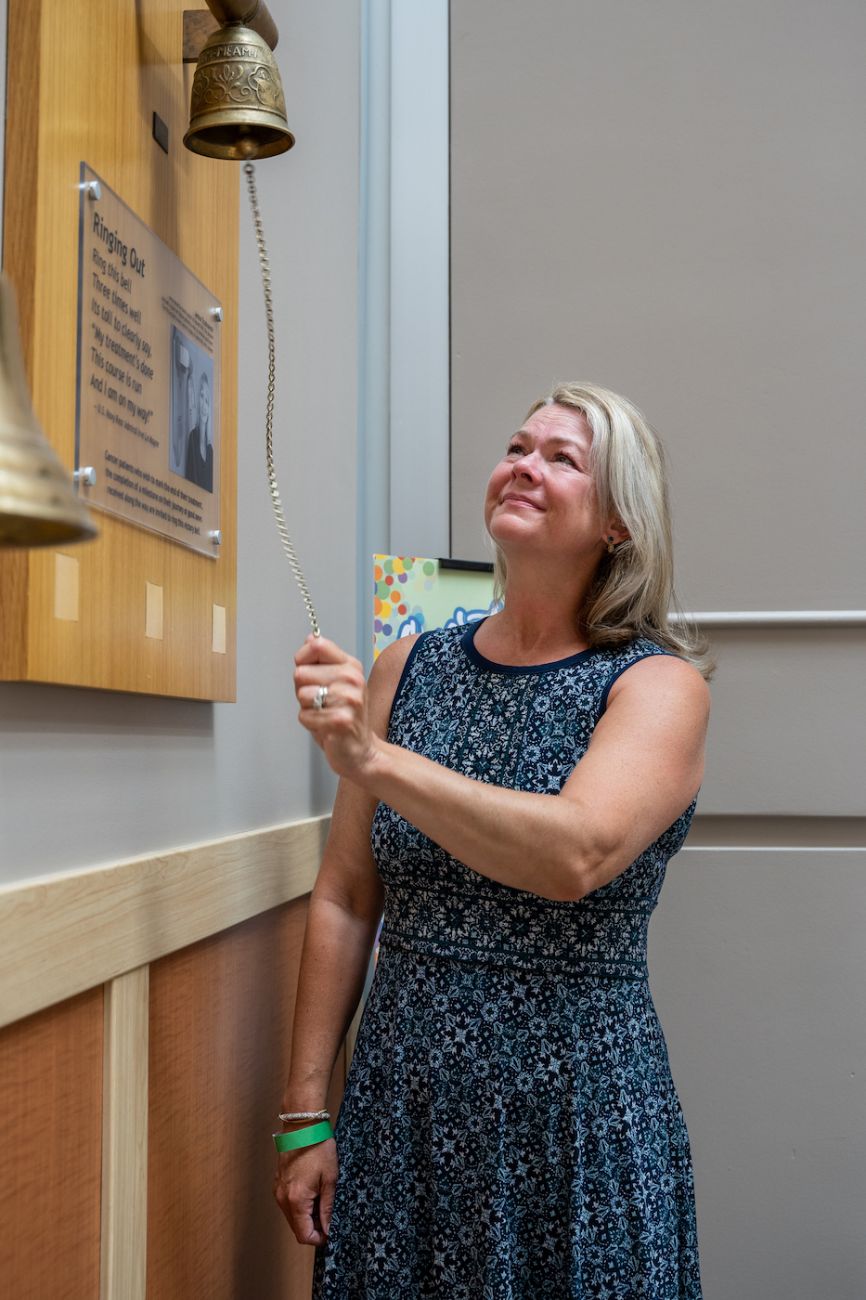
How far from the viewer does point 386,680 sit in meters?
1.63

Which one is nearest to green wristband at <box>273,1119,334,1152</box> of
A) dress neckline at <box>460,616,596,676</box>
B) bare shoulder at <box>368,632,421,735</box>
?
bare shoulder at <box>368,632,421,735</box>

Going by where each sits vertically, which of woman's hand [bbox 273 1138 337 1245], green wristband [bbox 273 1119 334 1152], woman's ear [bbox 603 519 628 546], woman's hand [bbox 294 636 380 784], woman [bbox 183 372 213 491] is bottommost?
woman's hand [bbox 273 1138 337 1245]

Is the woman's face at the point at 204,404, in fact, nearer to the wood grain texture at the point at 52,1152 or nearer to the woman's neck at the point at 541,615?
the woman's neck at the point at 541,615

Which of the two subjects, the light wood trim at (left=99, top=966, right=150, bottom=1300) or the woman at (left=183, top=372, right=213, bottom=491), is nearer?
the light wood trim at (left=99, top=966, right=150, bottom=1300)

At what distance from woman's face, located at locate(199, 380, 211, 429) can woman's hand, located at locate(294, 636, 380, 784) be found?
0.40 metres

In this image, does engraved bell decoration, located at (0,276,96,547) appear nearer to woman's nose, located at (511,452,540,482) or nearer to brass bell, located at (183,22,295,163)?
brass bell, located at (183,22,295,163)

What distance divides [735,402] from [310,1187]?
1.58 metres

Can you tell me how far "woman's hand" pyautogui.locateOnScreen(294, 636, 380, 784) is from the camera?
104cm

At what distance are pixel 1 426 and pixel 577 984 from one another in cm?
103

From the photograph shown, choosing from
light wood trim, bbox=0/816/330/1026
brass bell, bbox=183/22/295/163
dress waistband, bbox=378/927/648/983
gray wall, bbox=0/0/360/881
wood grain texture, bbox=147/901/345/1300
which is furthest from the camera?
dress waistband, bbox=378/927/648/983

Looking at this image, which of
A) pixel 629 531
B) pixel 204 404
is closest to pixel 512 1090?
pixel 629 531

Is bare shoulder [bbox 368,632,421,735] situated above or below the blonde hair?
Answer: below

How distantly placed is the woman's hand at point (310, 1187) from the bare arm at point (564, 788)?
432 millimetres

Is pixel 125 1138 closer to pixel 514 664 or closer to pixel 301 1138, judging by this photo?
pixel 301 1138
